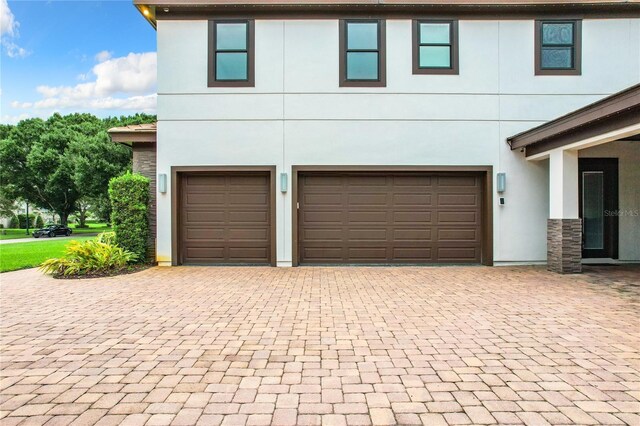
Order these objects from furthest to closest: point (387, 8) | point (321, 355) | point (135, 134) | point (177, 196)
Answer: point (135, 134) < point (177, 196) < point (387, 8) < point (321, 355)

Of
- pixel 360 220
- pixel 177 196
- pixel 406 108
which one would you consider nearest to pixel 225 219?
pixel 177 196

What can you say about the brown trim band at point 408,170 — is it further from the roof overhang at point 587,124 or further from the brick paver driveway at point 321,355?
the brick paver driveway at point 321,355

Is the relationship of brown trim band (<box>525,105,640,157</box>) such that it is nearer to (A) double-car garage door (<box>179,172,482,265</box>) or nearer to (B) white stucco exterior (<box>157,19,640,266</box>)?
(B) white stucco exterior (<box>157,19,640,266</box>)

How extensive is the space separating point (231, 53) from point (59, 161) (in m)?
24.9

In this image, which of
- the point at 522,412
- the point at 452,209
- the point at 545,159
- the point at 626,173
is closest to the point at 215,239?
the point at 452,209

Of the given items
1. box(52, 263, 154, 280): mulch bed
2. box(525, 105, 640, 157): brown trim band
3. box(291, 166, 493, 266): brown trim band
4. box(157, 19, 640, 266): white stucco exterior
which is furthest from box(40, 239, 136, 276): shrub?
box(525, 105, 640, 157): brown trim band

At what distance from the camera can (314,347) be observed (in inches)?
141

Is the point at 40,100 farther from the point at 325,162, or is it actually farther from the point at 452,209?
Answer: the point at 452,209

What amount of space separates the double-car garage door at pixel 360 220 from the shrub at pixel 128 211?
1066 millimetres

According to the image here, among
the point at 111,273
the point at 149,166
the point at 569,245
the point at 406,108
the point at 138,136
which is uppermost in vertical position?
the point at 406,108

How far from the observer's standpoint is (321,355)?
11.1 feet

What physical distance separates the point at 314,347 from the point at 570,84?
922 cm

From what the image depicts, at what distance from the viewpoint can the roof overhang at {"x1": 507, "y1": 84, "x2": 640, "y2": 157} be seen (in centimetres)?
563

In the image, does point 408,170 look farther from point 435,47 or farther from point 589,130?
point 589,130
